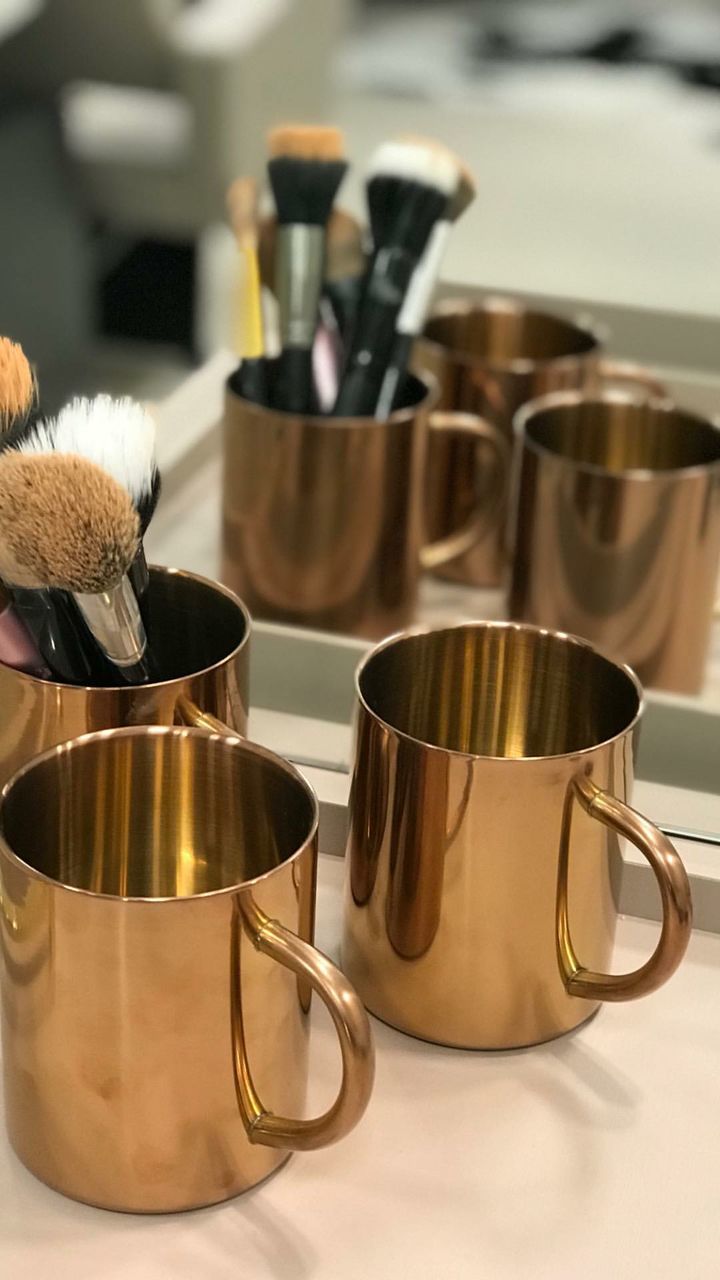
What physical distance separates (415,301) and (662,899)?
0.89 feet

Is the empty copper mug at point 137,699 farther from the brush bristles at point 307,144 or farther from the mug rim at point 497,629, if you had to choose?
the brush bristles at point 307,144

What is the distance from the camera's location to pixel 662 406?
594 millimetres

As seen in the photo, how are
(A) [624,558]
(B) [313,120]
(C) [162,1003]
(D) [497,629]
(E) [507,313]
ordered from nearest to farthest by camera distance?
(C) [162,1003] → (D) [497,629] → (A) [624,558] → (E) [507,313] → (B) [313,120]

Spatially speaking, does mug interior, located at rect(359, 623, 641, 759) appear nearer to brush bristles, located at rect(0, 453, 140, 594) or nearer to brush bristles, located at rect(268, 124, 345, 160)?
brush bristles, located at rect(0, 453, 140, 594)

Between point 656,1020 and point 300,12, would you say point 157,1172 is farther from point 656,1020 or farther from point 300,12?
point 300,12

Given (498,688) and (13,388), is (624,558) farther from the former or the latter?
(13,388)

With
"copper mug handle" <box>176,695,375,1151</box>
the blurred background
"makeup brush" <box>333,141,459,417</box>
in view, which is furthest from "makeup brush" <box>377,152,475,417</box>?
"copper mug handle" <box>176,695,375,1151</box>

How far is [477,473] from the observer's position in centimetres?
60

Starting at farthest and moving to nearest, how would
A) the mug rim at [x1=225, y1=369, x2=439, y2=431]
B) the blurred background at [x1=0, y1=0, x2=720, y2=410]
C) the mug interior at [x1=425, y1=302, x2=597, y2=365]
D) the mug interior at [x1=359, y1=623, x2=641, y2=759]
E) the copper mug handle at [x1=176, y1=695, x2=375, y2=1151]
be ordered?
the blurred background at [x1=0, y1=0, x2=720, y2=410] < the mug interior at [x1=425, y1=302, x2=597, y2=365] < the mug rim at [x1=225, y1=369, x2=439, y2=431] < the mug interior at [x1=359, y1=623, x2=641, y2=759] < the copper mug handle at [x1=176, y1=695, x2=375, y2=1151]

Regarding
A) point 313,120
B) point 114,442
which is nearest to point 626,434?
point 114,442

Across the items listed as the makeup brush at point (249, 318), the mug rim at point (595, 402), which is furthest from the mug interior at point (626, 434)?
the makeup brush at point (249, 318)

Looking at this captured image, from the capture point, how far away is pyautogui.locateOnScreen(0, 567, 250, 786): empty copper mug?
1.25ft

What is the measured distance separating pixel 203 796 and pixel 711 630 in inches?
9.5

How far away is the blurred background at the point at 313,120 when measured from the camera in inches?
31.3
